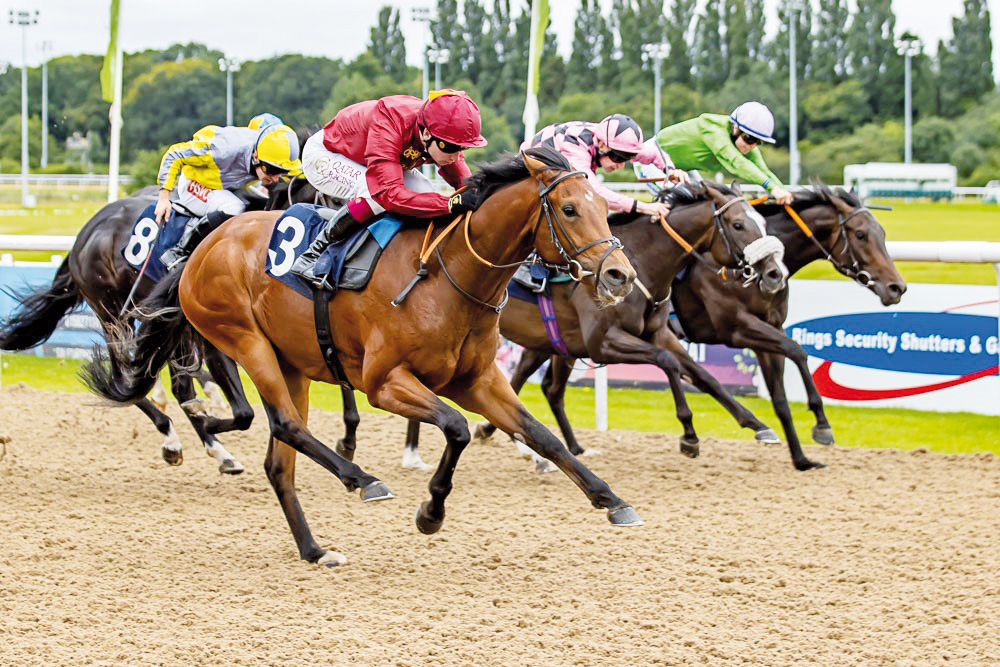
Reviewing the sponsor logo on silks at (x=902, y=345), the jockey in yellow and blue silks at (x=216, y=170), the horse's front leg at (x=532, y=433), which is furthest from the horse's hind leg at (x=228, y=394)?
the sponsor logo on silks at (x=902, y=345)

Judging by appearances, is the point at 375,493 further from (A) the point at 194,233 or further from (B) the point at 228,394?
(A) the point at 194,233

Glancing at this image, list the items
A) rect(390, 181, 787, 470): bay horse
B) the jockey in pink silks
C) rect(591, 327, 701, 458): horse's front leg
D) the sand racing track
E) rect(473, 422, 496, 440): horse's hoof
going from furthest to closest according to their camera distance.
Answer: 1. rect(473, 422, 496, 440): horse's hoof
2. rect(390, 181, 787, 470): bay horse
3. rect(591, 327, 701, 458): horse's front leg
4. the jockey in pink silks
5. the sand racing track

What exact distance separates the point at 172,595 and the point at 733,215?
341 centimetres

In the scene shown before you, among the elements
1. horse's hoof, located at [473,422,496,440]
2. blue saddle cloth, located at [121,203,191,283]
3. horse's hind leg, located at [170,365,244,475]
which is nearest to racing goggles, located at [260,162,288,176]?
blue saddle cloth, located at [121,203,191,283]

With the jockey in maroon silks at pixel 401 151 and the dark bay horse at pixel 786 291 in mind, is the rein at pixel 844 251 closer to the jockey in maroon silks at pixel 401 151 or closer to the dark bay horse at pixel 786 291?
the dark bay horse at pixel 786 291

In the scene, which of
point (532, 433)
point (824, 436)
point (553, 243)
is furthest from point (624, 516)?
point (824, 436)

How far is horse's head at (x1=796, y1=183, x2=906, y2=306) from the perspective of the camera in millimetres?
6375

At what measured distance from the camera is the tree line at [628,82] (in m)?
37.7

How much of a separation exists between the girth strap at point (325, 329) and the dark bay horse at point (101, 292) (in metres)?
1.93

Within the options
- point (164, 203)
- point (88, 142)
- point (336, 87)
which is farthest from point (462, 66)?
point (164, 203)

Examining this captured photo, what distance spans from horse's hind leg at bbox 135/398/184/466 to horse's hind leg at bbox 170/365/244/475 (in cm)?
15

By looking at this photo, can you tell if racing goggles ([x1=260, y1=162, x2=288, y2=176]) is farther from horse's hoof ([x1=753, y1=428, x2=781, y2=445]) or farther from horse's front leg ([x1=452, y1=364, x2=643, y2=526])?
horse's hoof ([x1=753, y1=428, x2=781, y2=445])

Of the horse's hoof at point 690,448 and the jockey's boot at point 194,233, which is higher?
the jockey's boot at point 194,233

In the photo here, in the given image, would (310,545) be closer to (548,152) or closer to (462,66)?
(548,152)
